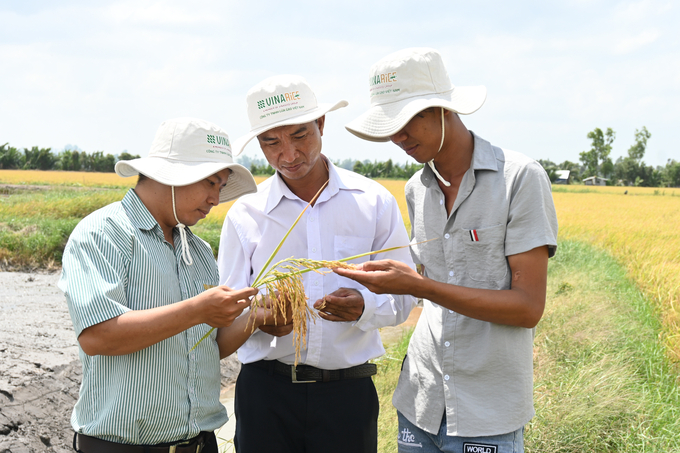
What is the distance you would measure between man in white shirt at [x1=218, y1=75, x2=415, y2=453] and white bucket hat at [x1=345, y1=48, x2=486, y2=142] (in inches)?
17.0

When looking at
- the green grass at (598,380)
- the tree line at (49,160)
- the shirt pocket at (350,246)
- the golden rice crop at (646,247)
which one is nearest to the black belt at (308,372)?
the shirt pocket at (350,246)

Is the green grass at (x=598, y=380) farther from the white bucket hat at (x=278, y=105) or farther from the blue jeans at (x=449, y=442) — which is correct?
the white bucket hat at (x=278, y=105)

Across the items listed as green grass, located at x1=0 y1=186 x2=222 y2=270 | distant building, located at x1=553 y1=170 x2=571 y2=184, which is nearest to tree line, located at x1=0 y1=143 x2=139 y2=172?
green grass, located at x1=0 y1=186 x2=222 y2=270

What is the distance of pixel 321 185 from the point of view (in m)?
2.88

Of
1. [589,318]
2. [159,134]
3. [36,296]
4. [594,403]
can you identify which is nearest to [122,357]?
[159,134]

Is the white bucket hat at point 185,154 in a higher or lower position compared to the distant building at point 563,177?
lower

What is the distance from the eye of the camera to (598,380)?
4.43m

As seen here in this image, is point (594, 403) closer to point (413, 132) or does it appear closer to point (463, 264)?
point (463, 264)

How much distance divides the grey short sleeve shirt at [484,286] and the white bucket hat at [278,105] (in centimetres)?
79

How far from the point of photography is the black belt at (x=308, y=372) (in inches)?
103

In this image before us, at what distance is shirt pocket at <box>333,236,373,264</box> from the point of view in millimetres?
2697

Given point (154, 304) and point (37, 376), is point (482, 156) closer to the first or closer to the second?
point (154, 304)

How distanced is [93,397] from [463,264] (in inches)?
60.2

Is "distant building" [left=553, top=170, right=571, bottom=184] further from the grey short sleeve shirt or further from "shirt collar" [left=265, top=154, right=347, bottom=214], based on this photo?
the grey short sleeve shirt
